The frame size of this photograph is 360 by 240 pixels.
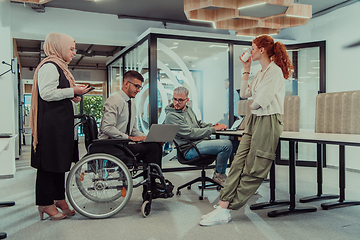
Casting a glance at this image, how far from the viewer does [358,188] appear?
12.4 feet

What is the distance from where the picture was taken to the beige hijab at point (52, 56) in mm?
2525

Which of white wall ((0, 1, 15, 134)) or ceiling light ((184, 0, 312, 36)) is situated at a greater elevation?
ceiling light ((184, 0, 312, 36))

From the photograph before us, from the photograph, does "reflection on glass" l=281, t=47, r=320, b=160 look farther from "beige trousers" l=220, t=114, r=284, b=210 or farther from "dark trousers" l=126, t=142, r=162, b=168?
"dark trousers" l=126, t=142, r=162, b=168

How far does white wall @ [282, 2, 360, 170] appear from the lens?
513 cm

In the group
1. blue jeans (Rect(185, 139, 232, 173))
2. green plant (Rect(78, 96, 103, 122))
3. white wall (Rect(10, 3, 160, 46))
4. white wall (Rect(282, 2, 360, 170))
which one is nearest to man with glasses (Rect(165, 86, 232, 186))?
blue jeans (Rect(185, 139, 232, 173))

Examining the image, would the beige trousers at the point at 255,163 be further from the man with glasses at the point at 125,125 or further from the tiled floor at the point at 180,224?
the man with glasses at the point at 125,125

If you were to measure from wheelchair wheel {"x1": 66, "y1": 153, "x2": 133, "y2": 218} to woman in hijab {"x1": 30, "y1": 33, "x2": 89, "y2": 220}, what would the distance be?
138 mm

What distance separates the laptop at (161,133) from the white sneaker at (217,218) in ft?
2.46

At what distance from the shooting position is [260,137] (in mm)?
→ 2465

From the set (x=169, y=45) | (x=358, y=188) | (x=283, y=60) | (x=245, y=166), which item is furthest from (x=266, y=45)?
(x=169, y=45)

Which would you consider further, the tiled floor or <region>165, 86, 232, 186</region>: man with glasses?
<region>165, 86, 232, 186</region>: man with glasses

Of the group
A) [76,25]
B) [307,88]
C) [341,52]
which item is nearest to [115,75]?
[76,25]

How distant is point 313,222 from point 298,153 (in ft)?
11.2

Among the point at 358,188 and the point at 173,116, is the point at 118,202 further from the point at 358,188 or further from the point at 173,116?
the point at 358,188
